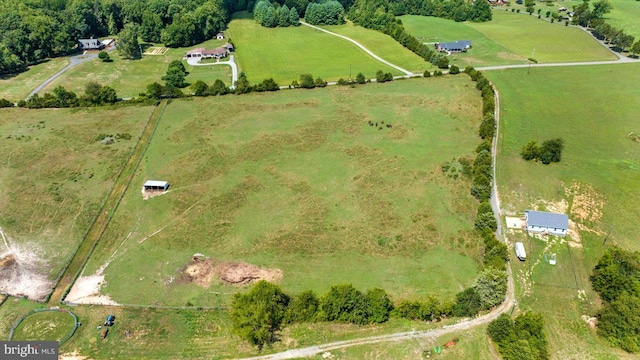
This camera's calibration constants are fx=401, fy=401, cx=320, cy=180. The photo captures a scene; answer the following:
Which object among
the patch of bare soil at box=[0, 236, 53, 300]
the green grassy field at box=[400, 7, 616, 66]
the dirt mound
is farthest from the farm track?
the green grassy field at box=[400, 7, 616, 66]

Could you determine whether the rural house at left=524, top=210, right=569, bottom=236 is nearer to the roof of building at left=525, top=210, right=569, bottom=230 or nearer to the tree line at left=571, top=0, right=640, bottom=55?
the roof of building at left=525, top=210, right=569, bottom=230

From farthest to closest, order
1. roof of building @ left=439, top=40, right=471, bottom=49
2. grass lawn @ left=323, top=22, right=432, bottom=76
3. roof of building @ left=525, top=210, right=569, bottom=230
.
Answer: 1. roof of building @ left=439, top=40, right=471, bottom=49
2. grass lawn @ left=323, top=22, right=432, bottom=76
3. roof of building @ left=525, top=210, right=569, bottom=230

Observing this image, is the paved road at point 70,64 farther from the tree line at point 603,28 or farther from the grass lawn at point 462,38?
the tree line at point 603,28

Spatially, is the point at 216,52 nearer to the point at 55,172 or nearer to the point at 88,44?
the point at 88,44

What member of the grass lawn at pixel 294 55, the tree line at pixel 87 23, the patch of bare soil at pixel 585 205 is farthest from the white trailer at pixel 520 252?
the tree line at pixel 87 23

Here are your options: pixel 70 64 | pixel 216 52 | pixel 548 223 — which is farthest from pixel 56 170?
pixel 548 223
